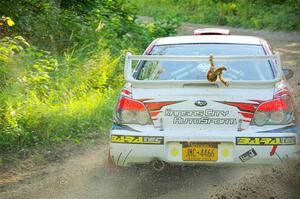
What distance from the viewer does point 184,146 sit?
5.08m

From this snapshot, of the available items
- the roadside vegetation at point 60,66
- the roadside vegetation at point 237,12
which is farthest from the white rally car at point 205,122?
the roadside vegetation at point 237,12

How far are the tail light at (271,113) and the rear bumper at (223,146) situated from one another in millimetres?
126

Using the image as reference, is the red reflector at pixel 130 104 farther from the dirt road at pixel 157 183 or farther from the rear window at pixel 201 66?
the dirt road at pixel 157 183

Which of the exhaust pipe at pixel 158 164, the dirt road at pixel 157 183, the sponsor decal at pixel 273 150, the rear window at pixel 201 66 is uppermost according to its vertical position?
the rear window at pixel 201 66

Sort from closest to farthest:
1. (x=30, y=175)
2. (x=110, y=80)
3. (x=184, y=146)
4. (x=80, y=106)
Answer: (x=184, y=146), (x=30, y=175), (x=80, y=106), (x=110, y=80)

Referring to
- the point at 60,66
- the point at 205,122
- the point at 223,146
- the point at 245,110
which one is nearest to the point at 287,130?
the point at 245,110

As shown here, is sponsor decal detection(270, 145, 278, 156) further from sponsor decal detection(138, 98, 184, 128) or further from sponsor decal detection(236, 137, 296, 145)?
sponsor decal detection(138, 98, 184, 128)

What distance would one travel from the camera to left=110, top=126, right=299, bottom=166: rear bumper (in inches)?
197

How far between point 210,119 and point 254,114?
38cm

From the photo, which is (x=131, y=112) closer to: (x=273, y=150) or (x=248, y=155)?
(x=248, y=155)

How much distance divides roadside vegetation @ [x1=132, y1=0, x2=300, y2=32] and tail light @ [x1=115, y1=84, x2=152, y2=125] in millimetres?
16020

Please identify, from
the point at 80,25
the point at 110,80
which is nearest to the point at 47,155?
the point at 110,80

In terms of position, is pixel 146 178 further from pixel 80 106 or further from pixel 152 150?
pixel 80 106

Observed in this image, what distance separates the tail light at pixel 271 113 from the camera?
202 inches
